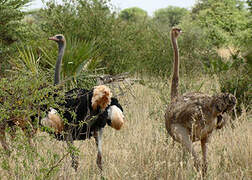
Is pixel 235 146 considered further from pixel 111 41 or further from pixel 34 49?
pixel 111 41

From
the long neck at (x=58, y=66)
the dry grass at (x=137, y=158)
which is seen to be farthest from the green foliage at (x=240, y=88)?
the long neck at (x=58, y=66)

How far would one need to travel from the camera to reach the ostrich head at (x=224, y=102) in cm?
346

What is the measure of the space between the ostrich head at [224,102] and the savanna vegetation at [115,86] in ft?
1.72

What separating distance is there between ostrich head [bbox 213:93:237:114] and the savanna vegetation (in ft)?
1.72

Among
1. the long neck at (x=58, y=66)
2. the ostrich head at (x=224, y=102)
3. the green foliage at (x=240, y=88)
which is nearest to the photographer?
the ostrich head at (x=224, y=102)

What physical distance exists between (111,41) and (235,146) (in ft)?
19.2

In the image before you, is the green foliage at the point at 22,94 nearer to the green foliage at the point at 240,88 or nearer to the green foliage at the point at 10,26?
the green foliage at the point at 240,88

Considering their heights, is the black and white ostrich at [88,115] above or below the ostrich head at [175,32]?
below

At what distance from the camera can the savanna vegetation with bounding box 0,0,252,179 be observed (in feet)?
11.4

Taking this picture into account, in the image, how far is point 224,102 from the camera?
350 cm

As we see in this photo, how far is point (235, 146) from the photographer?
432 centimetres

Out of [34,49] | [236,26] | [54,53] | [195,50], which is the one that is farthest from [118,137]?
[236,26]

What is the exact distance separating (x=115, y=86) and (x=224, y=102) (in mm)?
2431

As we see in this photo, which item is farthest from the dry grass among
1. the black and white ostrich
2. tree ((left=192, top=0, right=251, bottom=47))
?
tree ((left=192, top=0, right=251, bottom=47))
